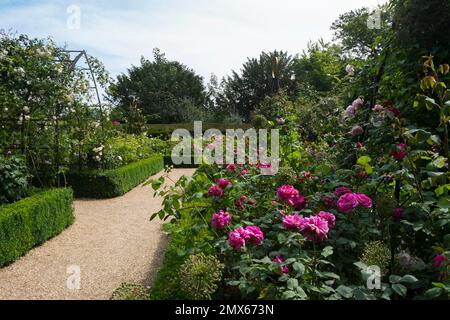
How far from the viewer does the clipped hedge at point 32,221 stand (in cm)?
418

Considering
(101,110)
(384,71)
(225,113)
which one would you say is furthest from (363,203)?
(225,113)

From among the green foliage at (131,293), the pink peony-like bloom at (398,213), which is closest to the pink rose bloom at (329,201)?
the pink peony-like bloom at (398,213)

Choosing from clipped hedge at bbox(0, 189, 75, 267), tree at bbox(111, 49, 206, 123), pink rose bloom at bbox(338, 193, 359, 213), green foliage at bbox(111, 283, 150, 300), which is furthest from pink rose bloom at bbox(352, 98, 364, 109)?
tree at bbox(111, 49, 206, 123)

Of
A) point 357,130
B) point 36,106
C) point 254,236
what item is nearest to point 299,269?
point 254,236

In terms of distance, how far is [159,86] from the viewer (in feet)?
107

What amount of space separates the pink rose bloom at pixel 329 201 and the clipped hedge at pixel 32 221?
3.39m

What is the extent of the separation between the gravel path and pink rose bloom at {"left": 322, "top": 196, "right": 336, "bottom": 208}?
1875 mm

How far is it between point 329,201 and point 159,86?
3161 centimetres

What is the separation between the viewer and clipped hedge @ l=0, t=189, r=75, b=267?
13.7ft

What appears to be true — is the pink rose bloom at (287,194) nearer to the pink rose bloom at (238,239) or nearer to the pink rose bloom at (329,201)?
the pink rose bloom at (329,201)

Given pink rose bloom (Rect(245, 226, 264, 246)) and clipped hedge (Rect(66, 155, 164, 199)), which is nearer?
pink rose bloom (Rect(245, 226, 264, 246))

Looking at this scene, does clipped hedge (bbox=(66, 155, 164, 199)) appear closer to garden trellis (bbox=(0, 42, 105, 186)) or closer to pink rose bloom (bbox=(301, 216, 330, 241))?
garden trellis (bbox=(0, 42, 105, 186))

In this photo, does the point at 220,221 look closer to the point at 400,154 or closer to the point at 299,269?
the point at 299,269

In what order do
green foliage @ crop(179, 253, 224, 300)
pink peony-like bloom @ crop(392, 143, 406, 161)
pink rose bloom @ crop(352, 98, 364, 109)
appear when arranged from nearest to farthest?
green foliage @ crop(179, 253, 224, 300) < pink peony-like bloom @ crop(392, 143, 406, 161) < pink rose bloom @ crop(352, 98, 364, 109)
